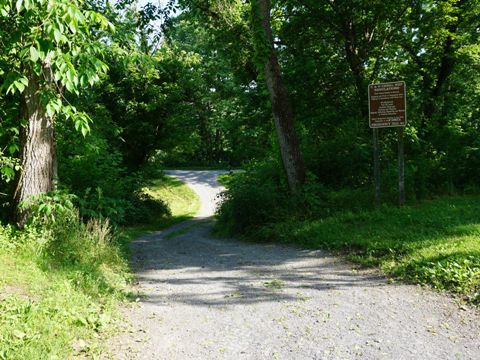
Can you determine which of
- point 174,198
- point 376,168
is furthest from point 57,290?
point 174,198

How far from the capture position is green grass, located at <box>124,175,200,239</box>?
74.4 feet

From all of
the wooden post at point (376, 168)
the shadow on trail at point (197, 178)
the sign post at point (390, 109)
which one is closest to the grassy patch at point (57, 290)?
the wooden post at point (376, 168)

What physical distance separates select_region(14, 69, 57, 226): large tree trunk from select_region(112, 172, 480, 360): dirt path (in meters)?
2.18

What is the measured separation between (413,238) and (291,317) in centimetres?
391

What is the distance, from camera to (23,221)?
22.9 feet

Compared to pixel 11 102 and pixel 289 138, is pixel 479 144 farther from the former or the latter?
pixel 11 102

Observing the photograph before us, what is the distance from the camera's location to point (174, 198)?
101ft

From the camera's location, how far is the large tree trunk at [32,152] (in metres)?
6.96

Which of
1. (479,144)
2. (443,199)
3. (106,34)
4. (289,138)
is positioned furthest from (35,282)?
(479,144)

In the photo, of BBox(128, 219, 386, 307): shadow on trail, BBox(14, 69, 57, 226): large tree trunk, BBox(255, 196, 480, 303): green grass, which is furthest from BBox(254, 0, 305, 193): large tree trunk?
BBox(14, 69, 57, 226): large tree trunk

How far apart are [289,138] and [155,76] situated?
38.0ft

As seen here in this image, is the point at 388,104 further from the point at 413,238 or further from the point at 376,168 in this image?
the point at 413,238

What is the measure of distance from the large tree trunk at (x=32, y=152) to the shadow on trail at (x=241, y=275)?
2.17m

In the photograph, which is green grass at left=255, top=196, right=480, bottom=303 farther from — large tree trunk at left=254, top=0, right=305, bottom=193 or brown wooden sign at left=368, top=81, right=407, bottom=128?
brown wooden sign at left=368, top=81, right=407, bottom=128
